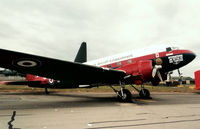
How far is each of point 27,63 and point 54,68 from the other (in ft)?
5.83

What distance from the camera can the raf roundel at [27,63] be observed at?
8.82 metres

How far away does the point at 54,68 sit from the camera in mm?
10375

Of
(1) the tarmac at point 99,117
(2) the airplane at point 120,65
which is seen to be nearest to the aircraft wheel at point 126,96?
(2) the airplane at point 120,65

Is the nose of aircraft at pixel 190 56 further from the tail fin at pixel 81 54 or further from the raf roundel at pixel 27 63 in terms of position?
the tail fin at pixel 81 54

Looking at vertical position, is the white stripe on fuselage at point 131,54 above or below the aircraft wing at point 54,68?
above

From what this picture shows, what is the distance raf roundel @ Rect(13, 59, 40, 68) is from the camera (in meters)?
8.82

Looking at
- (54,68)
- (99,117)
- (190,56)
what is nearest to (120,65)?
(190,56)

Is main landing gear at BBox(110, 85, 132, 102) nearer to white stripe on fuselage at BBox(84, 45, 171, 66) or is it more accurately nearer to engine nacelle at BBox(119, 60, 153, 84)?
engine nacelle at BBox(119, 60, 153, 84)

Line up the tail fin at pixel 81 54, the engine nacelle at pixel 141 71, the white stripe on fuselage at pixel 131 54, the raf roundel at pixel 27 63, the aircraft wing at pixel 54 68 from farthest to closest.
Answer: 1. the tail fin at pixel 81 54
2. the white stripe on fuselage at pixel 131 54
3. the engine nacelle at pixel 141 71
4. the raf roundel at pixel 27 63
5. the aircraft wing at pixel 54 68

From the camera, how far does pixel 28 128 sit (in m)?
4.70

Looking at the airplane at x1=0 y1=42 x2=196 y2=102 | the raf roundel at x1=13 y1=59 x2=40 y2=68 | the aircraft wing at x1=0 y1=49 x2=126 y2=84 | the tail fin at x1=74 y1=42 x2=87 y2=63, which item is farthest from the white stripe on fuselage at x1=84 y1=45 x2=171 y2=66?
the tail fin at x1=74 y1=42 x2=87 y2=63

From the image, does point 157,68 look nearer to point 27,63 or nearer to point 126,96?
point 126,96

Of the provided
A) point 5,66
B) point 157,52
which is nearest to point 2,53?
point 5,66

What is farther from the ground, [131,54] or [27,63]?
[131,54]
